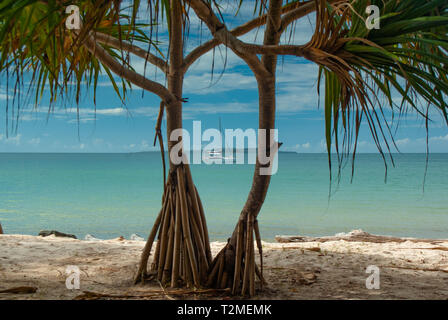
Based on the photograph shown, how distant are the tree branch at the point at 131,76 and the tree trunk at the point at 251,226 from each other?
571mm

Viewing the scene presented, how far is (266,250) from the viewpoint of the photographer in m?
3.68

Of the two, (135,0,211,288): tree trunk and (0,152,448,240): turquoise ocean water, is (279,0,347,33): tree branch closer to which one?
(135,0,211,288): tree trunk

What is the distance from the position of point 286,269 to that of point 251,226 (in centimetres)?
86

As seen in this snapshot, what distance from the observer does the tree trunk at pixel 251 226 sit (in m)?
2.30

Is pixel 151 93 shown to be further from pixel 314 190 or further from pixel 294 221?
pixel 314 190

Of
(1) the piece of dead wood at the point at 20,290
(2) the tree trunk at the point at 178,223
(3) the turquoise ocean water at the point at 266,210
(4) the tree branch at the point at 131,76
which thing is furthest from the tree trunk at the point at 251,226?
(3) the turquoise ocean water at the point at 266,210

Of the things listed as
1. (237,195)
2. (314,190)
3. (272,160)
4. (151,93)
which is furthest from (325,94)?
(314,190)

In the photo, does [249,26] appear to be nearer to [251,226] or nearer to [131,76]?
[131,76]

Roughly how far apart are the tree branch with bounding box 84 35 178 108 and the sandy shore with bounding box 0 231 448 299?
1.16m

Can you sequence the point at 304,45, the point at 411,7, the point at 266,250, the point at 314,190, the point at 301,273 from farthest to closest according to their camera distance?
the point at 314,190
the point at 266,250
the point at 301,273
the point at 304,45
the point at 411,7

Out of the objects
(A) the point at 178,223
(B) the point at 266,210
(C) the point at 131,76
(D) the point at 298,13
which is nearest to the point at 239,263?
(A) the point at 178,223

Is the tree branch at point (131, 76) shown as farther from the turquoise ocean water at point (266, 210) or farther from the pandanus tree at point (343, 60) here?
the turquoise ocean water at point (266, 210)

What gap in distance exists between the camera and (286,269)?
300 cm
